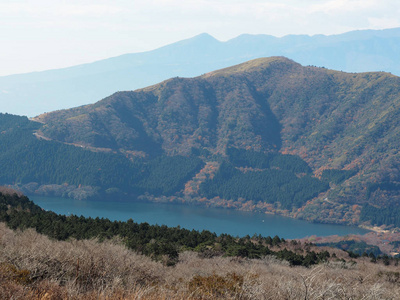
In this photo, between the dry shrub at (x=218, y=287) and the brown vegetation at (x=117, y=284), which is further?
the dry shrub at (x=218, y=287)

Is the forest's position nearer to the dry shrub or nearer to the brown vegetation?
the brown vegetation

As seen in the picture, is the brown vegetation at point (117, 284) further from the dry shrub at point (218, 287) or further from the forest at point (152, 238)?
the forest at point (152, 238)

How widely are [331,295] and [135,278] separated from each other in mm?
13399

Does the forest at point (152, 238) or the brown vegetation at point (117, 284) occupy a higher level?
the brown vegetation at point (117, 284)

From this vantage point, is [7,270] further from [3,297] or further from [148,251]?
[148,251]

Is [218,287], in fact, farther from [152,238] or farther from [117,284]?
[152,238]

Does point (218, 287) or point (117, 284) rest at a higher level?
point (117, 284)

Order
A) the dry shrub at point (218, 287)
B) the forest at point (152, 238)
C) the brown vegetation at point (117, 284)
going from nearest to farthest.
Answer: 1. the brown vegetation at point (117, 284)
2. the dry shrub at point (218, 287)
3. the forest at point (152, 238)

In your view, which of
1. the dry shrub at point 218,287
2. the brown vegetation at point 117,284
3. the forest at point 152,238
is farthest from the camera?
the forest at point 152,238

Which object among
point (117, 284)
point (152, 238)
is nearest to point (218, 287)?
point (117, 284)

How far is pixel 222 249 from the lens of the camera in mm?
67125

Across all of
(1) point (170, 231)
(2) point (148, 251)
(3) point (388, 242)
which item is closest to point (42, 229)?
(2) point (148, 251)

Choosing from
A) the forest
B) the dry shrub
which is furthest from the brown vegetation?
the forest

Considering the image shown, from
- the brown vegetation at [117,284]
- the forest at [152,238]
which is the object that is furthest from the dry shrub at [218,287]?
the forest at [152,238]
